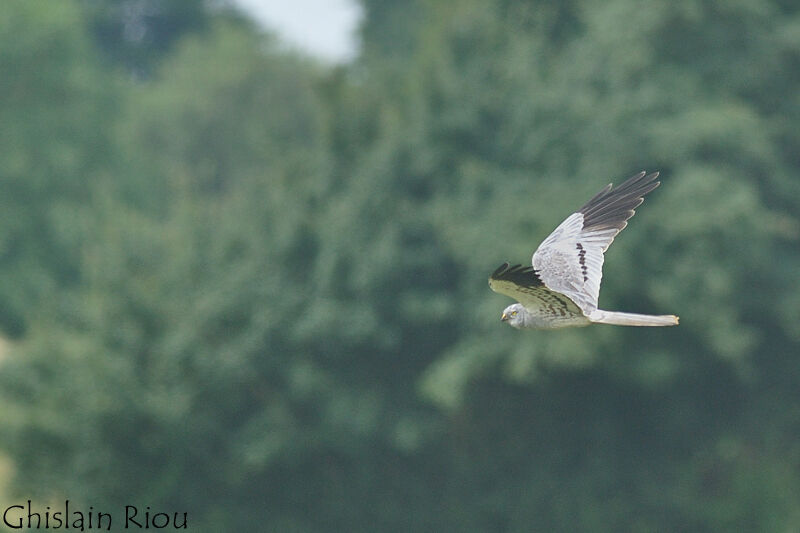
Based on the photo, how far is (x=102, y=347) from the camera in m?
25.9

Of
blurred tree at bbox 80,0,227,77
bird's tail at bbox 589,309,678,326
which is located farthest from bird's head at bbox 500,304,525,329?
blurred tree at bbox 80,0,227,77

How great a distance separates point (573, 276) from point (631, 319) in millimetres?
869

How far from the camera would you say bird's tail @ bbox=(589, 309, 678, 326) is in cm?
1061

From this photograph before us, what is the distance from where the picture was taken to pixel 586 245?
1207 centimetres

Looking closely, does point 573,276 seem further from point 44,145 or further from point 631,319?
point 44,145

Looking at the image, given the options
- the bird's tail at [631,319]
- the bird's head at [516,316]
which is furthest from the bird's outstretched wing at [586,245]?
the bird's head at [516,316]

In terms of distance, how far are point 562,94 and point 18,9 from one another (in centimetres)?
2813

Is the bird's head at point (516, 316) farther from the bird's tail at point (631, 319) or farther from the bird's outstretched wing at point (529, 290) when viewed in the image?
the bird's tail at point (631, 319)

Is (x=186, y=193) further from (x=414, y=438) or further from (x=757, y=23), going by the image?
(x=757, y=23)

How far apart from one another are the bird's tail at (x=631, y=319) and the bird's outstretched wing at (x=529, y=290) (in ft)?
0.54

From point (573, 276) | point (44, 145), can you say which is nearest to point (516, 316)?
point (573, 276)

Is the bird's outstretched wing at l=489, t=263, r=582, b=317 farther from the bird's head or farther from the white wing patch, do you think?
the bird's head

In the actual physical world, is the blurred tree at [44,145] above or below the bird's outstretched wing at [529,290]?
above

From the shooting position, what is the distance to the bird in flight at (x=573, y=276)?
10656 mm
